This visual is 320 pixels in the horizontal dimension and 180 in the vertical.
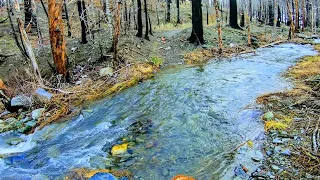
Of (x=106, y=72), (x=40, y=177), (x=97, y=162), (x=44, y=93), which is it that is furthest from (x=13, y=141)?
(x=106, y=72)

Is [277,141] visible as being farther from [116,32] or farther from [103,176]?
[116,32]

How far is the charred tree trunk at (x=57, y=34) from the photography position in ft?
29.2

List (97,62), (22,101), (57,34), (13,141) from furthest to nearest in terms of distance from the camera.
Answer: (97,62) < (57,34) < (22,101) < (13,141)

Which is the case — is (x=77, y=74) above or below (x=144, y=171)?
above

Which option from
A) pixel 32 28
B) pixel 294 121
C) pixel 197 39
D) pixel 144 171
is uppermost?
pixel 32 28

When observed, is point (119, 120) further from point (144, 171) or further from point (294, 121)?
point (294, 121)

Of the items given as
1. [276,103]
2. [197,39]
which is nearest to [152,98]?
[276,103]

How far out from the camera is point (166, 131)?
569 cm

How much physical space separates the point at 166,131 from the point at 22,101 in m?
4.46

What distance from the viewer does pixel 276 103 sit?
616 centimetres

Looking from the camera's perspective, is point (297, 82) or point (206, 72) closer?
point (297, 82)

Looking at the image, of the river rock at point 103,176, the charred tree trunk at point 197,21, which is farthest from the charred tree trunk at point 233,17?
the river rock at point 103,176

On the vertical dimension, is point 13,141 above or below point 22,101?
below

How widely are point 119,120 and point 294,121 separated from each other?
358 centimetres
